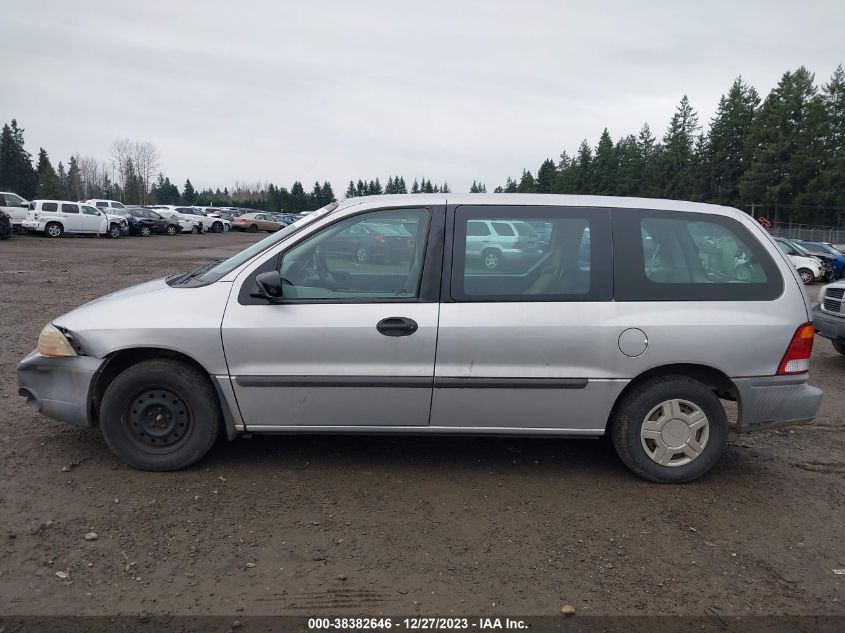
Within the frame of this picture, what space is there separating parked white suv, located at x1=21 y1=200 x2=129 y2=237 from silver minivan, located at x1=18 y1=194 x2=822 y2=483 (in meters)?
30.7

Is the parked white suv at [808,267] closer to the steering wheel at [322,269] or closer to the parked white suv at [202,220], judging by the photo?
the steering wheel at [322,269]

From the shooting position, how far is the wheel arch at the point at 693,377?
4.41 m

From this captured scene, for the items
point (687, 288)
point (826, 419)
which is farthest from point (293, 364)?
point (826, 419)

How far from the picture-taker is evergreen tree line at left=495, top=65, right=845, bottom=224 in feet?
188

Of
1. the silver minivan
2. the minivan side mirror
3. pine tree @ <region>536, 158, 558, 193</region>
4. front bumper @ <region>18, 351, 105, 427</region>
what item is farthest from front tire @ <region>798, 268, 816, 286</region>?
pine tree @ <region>536, 158, 558, 193</region>

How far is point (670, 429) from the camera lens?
442 centimetres

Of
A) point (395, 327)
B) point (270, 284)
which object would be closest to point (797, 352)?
point (395, 327)

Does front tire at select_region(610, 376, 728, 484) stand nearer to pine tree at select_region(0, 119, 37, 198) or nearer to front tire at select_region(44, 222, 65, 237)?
front tire at select_region(44, 222, 65, 237)

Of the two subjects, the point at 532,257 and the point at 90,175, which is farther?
the point at 90,175

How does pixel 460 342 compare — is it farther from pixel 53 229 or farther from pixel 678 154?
pixel 678 154

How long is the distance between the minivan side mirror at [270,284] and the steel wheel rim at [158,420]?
0.88 metres

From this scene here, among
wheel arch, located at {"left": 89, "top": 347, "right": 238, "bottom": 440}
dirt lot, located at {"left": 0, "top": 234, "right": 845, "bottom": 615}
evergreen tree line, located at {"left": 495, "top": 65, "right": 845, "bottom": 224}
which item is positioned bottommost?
dirt lot, located at {"left": 0, "top": 234, "right": 845, "bottom": 615}

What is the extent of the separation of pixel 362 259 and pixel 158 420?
5.44 feet

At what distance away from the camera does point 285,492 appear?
4207 mm
